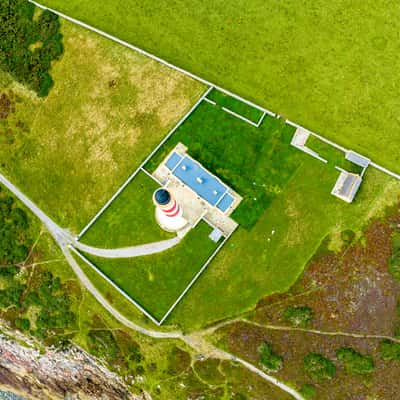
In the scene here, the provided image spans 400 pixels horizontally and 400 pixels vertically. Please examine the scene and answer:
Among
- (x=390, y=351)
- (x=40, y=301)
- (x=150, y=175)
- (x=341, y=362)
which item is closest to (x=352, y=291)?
(x=390, y=351)

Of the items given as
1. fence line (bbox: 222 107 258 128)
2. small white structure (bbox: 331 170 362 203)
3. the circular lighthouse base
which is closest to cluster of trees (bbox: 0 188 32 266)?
the circular lighthouse base

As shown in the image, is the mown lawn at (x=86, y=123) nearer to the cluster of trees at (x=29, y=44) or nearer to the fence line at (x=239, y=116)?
the cluster of trees at (x=29, y=44)

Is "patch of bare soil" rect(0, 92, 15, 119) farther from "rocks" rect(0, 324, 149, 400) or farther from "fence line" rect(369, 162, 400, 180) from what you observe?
"fence line" rect(369, 162, 400, 180)

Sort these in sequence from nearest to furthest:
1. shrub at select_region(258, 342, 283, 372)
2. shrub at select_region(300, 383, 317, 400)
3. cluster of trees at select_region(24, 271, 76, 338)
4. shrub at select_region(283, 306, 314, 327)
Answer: shrub at select_region(300, 383, 317, 400), shrub at select_region(258, 342, 283, 372), shrub at select_region(283, 306, 314, 327), cluster of trees at select_region(24, 271, 76, 338)

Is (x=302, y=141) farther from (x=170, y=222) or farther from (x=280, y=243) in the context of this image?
(x=170, y=222)

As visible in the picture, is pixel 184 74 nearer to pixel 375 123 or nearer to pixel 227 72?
pixel 227 72

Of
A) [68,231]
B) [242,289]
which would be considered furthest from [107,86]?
[242,289]
